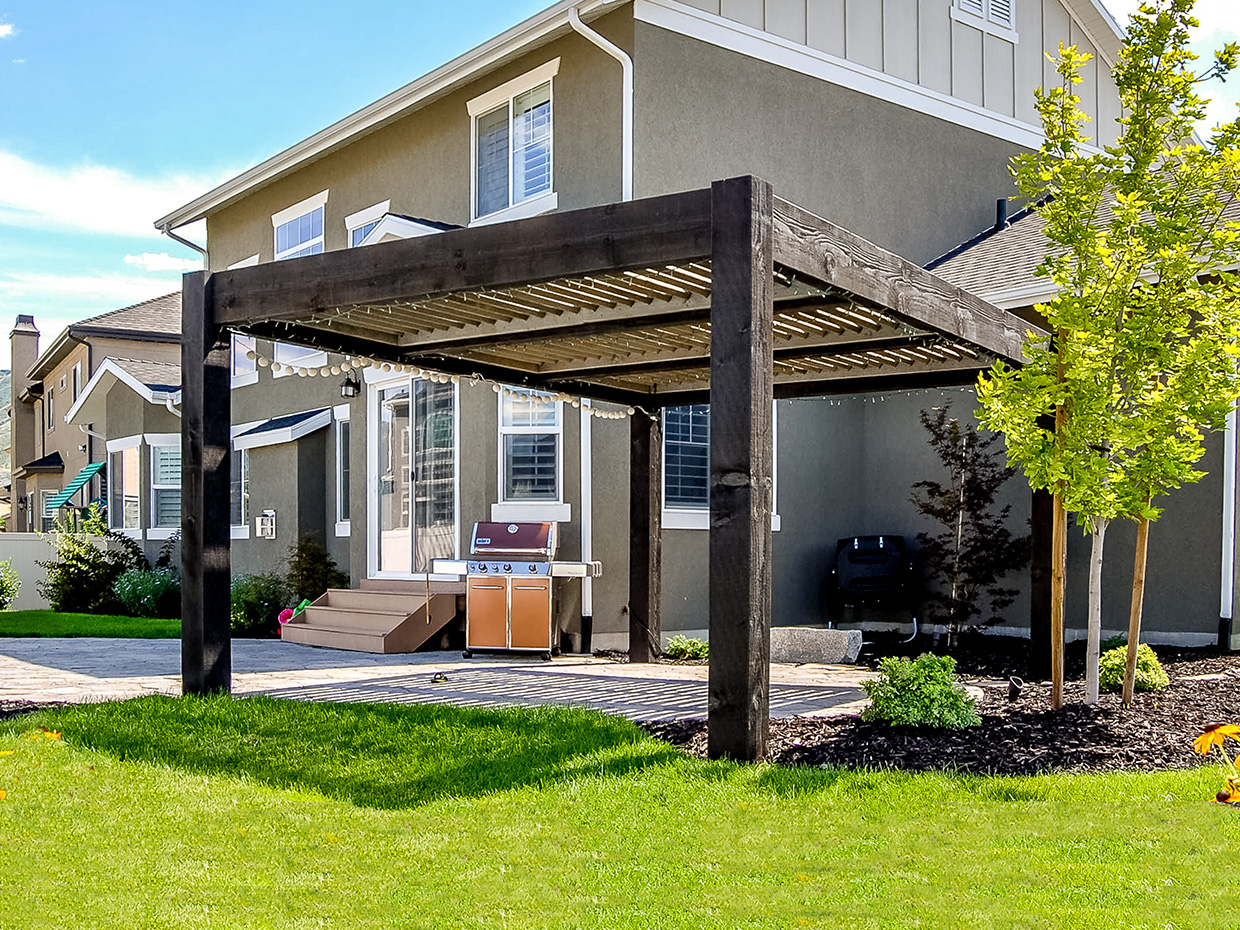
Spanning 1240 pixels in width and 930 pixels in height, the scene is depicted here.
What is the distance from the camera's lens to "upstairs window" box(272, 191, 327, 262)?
668 inches

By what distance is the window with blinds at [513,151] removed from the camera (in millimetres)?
13133

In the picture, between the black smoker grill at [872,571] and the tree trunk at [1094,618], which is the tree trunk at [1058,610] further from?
the black smoker grill at [872,571]

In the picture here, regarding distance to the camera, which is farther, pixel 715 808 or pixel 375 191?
pixel 375 191

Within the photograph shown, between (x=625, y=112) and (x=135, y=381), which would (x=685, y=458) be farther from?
(x=135, y=381)

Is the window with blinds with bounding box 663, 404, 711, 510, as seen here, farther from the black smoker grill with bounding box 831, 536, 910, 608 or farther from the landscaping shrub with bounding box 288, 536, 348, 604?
the landscaping shrub with bounding box 288, 536, 348, 604

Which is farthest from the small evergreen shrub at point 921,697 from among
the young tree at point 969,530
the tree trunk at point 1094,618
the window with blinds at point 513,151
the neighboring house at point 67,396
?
the neighboring house at point 67,396

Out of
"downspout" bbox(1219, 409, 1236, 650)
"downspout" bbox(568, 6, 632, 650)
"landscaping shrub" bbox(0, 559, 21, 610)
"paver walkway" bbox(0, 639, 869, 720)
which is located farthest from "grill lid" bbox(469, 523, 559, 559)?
"landscaping shrub" bbox(0, 559, 21, 610)

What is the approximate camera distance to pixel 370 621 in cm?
1365

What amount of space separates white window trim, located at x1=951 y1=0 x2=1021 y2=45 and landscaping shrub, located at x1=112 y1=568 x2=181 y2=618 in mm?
14069

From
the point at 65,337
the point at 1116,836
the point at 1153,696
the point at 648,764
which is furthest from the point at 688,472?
the point at 65,337

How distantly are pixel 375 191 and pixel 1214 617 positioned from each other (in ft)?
36.3

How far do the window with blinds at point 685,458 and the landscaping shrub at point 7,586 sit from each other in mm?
15822

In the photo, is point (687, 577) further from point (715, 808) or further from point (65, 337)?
point (65, 337)

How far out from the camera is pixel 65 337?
28.6m
